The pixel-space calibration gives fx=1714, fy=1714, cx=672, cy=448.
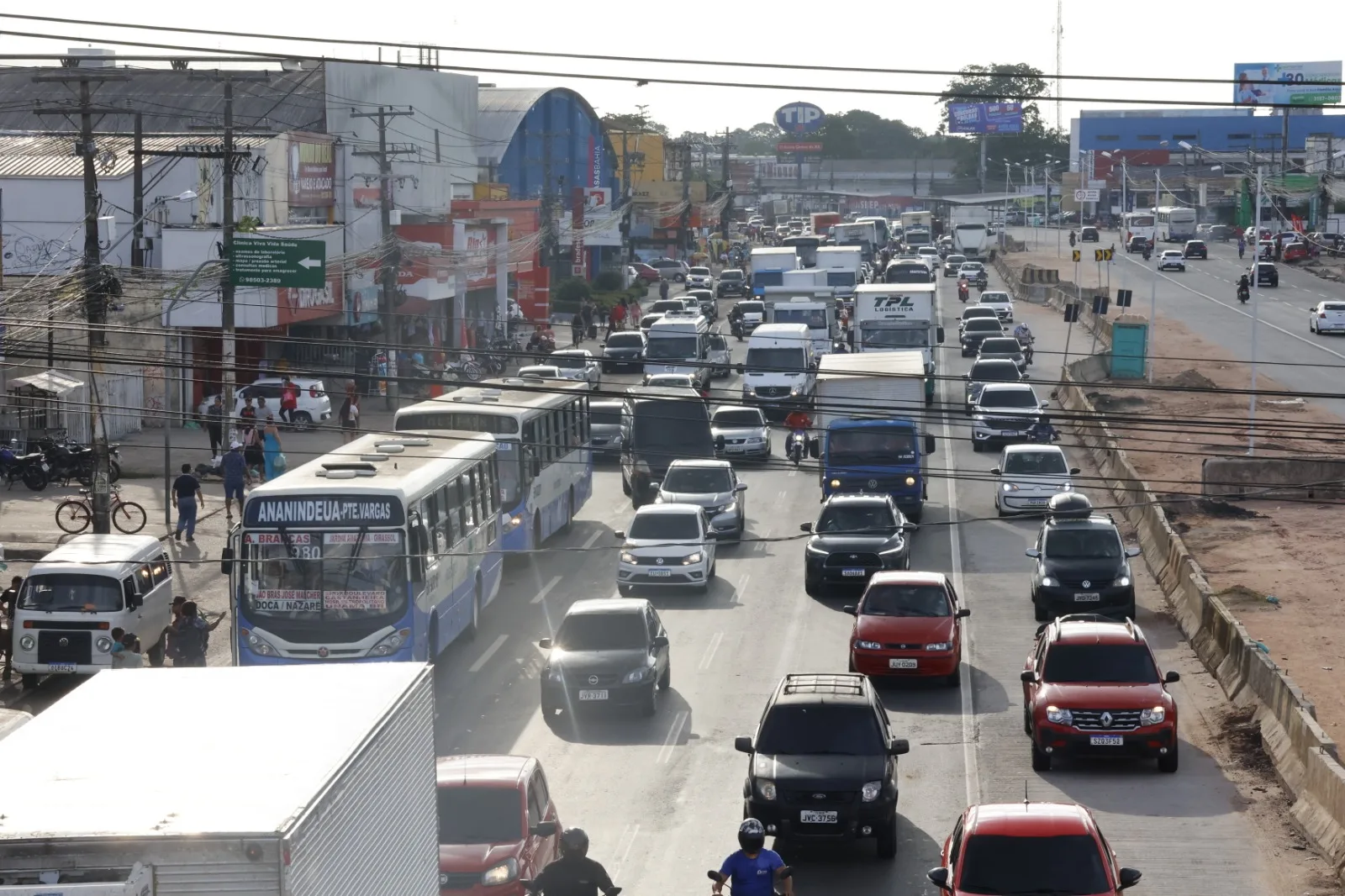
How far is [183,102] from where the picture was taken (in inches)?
2798

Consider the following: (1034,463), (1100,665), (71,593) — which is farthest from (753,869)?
(1034,463)

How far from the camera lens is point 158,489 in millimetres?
39000

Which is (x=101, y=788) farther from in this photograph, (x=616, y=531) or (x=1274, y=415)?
(x=1274, y=415)

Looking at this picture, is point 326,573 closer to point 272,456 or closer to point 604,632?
point 604,632

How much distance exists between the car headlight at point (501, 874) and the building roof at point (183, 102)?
166ft

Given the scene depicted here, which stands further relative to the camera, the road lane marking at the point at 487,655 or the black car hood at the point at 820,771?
the road lane marking at the point at 487,655

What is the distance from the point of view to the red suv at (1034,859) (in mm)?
13047

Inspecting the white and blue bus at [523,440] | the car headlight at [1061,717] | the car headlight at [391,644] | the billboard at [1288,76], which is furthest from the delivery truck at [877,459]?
the billboard at [1288,76]

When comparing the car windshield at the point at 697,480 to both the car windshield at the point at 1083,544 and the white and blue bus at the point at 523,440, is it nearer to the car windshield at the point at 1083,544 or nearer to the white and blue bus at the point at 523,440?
the white and blue bus at the point at 523,440

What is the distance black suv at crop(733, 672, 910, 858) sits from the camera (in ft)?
53.6

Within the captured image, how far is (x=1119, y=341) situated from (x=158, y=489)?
33359 mm

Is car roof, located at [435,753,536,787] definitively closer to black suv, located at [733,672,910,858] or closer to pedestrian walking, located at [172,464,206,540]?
black suv, located at [733,672,910,858]

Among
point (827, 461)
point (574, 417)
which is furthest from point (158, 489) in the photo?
point (827, 461)

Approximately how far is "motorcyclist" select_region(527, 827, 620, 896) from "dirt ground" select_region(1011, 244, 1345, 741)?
10.5m
